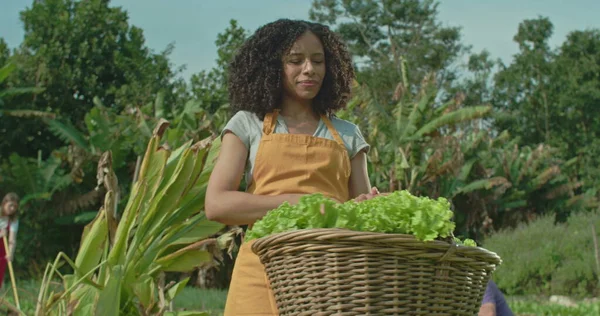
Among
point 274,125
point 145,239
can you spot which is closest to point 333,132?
point 274,125

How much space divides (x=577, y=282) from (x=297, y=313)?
15526mm

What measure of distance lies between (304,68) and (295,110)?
0.46ft

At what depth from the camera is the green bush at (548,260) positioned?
53.4 ft

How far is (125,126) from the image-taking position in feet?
58.1

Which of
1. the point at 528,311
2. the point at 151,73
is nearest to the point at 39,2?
the point at 151,73

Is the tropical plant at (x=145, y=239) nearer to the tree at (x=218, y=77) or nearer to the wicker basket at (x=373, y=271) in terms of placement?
the wicker basket at (x=373, y=271)

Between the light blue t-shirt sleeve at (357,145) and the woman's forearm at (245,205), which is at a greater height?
the light blue t-shirt sleeve at (357,145)

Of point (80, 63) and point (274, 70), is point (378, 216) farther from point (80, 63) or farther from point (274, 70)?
point (80, 63)

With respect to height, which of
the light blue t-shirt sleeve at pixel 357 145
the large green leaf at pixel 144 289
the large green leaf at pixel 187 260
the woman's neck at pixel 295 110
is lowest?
the large green leaf at pixel 144 289

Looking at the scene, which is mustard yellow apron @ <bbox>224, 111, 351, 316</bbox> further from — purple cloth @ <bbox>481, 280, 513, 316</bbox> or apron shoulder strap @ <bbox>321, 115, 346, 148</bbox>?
purple cloth @ <bbox>481, 280, 513, 316</bbox>

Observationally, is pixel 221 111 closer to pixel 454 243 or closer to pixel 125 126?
pixel 125 126

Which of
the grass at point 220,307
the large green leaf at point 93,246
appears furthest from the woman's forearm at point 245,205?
the grass at point 220,307

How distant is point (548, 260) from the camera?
1712 centimetres

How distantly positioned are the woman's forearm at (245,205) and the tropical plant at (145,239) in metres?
2.09
